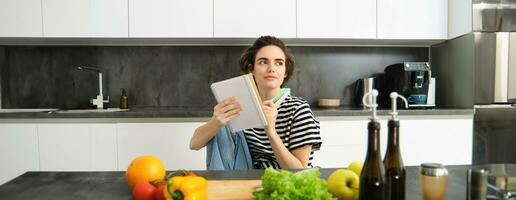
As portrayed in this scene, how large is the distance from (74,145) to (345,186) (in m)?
2.01

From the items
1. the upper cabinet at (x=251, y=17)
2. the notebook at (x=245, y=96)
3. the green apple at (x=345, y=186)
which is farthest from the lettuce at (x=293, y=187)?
the upper cabinet at (x=251, y=17)

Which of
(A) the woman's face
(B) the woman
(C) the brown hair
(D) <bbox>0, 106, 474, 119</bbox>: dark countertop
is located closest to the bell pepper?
(B) the woman

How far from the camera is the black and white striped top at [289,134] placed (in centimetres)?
142

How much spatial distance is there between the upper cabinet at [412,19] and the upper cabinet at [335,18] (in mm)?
91

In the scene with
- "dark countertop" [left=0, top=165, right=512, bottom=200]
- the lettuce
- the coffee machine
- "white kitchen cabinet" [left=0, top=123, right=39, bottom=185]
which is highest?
the coffee machine

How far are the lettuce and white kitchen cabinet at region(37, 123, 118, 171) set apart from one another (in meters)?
1.78

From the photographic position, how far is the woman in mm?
1344

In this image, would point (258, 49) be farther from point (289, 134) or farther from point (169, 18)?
point (169, 18)

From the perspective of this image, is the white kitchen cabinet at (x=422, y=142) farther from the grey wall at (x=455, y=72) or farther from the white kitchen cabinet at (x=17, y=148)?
the white kitchen cabinet at (x=17, y=148)

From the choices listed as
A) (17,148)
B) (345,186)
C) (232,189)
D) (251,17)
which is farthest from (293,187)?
(17,148)

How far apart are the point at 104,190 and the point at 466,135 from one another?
2.32m

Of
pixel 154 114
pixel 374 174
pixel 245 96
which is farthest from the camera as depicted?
pixel 154 114

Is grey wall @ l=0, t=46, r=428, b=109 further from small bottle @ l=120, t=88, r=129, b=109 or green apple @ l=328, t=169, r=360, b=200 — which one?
green apple @ l=328, t=169, r=360, b=200

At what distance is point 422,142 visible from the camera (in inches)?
93.0
